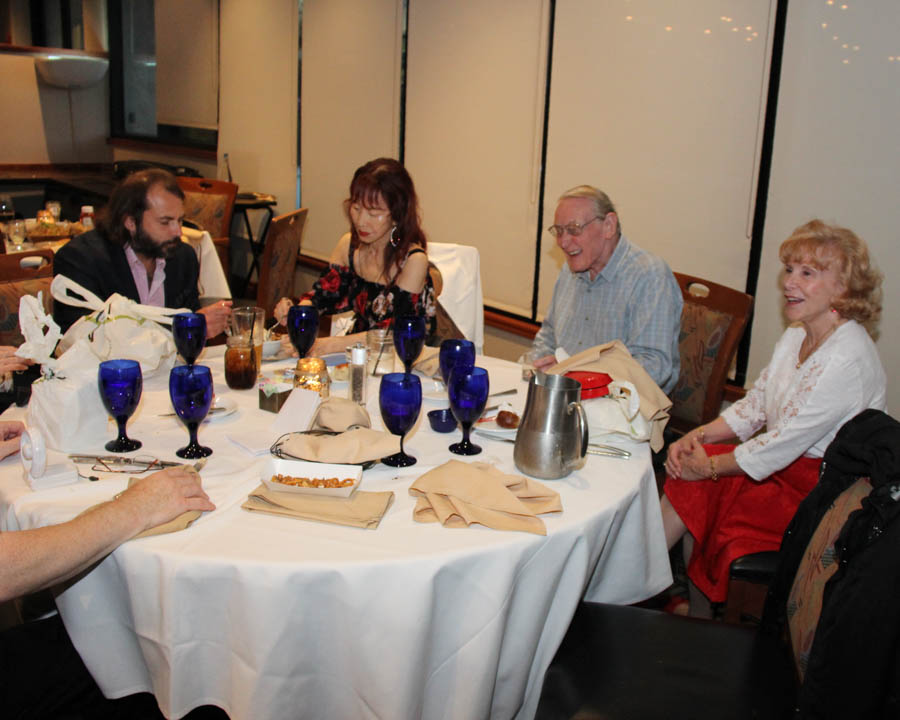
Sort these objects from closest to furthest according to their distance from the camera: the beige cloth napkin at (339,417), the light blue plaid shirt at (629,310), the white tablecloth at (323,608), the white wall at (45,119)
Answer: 1. the white tablecloth at (323,608)
2. the beige cloth napkin at (339,417)
3. the light blue plaid shirt at (629,310)
4. the white wall at (45,119)

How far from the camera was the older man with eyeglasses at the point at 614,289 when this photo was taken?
2484 mm

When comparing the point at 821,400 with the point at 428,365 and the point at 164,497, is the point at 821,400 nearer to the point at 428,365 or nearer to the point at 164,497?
the point at 428,365

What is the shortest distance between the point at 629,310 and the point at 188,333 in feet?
4.58

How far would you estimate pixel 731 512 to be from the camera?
2.09 m

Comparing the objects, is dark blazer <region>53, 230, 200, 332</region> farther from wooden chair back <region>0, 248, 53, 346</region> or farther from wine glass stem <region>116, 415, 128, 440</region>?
wine glass stem <region>116, 415, 128, 440</region>

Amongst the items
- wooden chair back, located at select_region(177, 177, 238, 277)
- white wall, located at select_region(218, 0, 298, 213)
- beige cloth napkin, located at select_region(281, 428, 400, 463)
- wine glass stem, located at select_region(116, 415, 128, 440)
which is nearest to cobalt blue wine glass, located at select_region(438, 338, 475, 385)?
beige cloth napkin, located at select_region(281, 428, 400, 463)

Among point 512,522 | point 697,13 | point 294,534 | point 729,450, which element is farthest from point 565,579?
point 697,13

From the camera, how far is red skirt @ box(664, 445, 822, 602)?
1969 millimetres

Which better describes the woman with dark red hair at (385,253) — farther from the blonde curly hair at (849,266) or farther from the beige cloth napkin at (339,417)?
the blonde curly hair at (849,266)

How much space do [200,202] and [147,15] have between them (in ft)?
10.3

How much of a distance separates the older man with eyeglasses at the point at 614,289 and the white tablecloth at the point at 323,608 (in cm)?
113

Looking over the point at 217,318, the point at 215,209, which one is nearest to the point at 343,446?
the point at 217,318

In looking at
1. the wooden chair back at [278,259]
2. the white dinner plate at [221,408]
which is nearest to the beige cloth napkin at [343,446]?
the white dinner plate at [221,408]

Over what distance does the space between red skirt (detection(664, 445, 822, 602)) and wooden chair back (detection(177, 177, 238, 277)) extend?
3.94 meters
